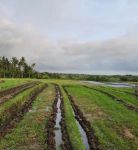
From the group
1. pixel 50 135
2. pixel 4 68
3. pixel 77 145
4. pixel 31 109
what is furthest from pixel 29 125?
pixel 4 68

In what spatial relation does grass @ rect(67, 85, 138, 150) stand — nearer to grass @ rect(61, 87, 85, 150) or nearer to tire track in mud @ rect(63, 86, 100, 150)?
tire track in mud @ rect(63, 86, 100, 150)

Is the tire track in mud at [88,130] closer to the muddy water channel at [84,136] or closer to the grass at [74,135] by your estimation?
the muddy water channel at [84,136]

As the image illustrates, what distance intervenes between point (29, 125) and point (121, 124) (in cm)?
731

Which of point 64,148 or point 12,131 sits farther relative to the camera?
point 12,131

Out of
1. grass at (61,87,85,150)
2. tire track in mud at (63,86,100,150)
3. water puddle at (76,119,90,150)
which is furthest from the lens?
tire track in mud at (63,86,100,150)

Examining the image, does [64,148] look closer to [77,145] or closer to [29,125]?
[77,145]

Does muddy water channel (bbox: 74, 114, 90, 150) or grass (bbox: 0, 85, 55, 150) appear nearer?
grass (bbox: 0, 85, 55, 150)

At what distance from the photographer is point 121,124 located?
22172mm

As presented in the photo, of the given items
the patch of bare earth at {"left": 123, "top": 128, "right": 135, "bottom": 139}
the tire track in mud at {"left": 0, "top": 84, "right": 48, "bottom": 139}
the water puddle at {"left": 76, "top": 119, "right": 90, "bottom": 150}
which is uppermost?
the tire track in mud at {"left": 0, "top": 84, "right": 48, "bottom": 139}

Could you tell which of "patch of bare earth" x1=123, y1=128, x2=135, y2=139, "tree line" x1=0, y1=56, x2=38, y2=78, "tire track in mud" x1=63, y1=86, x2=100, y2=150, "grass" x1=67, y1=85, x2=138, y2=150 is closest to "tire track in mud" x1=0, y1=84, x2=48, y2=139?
"tire track in mud" x1=63, y1=86, x2=100, y2=150

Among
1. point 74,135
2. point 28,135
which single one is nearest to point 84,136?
point 74,135

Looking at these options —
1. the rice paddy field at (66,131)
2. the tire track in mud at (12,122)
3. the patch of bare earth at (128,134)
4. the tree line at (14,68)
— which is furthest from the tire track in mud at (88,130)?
the tree line at (14,68)

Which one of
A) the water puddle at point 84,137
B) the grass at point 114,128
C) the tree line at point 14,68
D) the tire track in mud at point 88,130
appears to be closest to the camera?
the water puddle at point 84,137

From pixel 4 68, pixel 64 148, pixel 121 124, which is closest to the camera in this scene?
pixel 64 148
